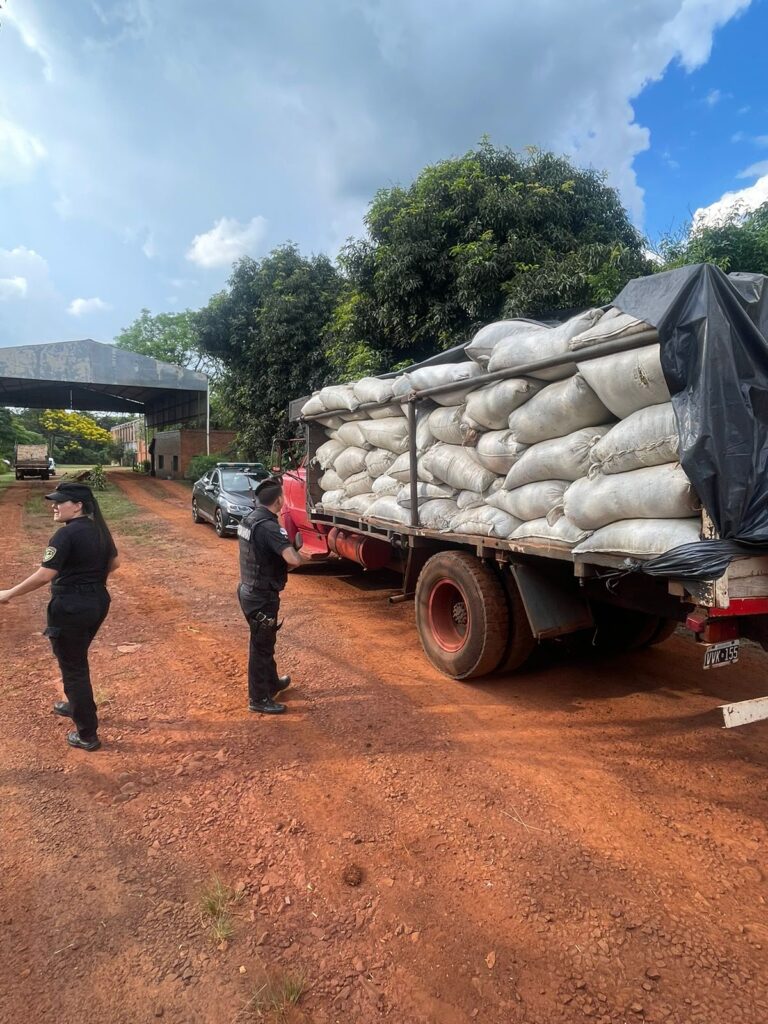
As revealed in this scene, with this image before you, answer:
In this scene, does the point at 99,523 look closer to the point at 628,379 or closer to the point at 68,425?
the point at 628,379

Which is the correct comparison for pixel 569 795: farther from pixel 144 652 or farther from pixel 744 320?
pixel 144 652

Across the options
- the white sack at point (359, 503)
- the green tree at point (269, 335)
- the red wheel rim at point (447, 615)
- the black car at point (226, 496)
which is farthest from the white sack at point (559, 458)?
the green tree at point (269, 335)

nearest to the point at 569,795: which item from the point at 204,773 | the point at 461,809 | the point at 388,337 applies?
the point at 461,809

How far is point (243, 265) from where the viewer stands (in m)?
17.4

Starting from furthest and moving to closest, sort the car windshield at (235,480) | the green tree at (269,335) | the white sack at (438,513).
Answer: the green tree at (269,335) < the car windshield at (235,480) < the white sack at (438,513)

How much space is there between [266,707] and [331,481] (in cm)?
341

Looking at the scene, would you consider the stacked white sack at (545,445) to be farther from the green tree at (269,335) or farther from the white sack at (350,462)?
the green tree at (269,335)

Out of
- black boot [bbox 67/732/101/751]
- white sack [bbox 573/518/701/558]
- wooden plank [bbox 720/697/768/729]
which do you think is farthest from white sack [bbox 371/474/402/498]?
wooden plank [bbox 720/697/768/729]

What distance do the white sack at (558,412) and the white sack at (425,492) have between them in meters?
1.02

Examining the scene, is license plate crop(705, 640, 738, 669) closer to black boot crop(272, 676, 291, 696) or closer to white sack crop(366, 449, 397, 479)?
black boot crop(272, 676, 291, 696)

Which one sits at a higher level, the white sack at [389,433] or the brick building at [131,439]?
the brick building at [131,439]

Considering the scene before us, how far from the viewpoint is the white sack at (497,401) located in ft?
12.5

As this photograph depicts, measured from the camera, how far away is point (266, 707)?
4.00 m

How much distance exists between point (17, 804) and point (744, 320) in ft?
14.1
